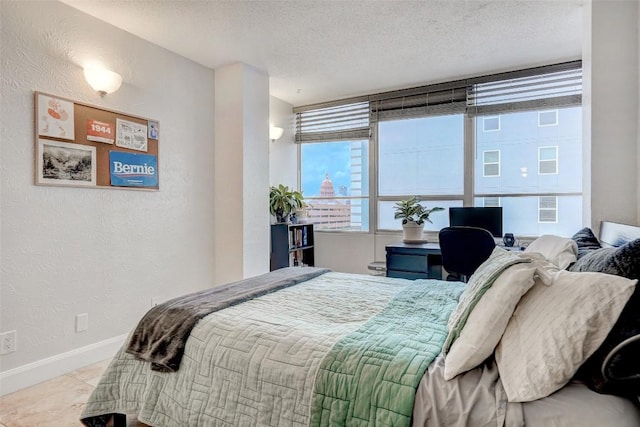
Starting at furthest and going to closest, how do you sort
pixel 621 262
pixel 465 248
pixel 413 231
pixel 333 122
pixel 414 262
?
pixel 333 122 → pixel 413 231 → pixel 414 262 → pixel 465 248 → pixel 621 262

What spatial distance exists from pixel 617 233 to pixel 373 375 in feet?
5.22

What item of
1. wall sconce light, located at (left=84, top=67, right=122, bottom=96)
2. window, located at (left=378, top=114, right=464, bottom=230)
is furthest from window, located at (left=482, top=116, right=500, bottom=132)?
wall sconce light, located at (left=84, top=67, right=122, bottom=96)

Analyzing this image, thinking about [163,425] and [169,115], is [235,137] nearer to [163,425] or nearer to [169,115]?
[169,115]

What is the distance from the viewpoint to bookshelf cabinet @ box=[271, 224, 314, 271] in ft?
13.5

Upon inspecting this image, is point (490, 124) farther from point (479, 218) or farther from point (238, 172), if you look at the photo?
point (238, 172)

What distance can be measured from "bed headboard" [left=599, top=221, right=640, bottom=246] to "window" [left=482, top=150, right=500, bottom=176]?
169 centimetres

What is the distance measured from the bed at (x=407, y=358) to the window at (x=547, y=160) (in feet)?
6.59

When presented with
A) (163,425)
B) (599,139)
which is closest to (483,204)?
(599,139)

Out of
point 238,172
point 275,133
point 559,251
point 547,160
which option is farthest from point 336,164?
point 559,251

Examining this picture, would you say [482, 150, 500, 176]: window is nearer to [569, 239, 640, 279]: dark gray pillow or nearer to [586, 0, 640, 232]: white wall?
[586, 0, 640, 232]: white wall

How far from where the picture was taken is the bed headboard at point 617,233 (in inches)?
65.6

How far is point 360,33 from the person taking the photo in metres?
2.85

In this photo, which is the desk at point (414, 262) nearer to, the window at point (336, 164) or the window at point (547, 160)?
the window at point (336, 164)

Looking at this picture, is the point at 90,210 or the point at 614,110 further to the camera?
the point at 90,210
